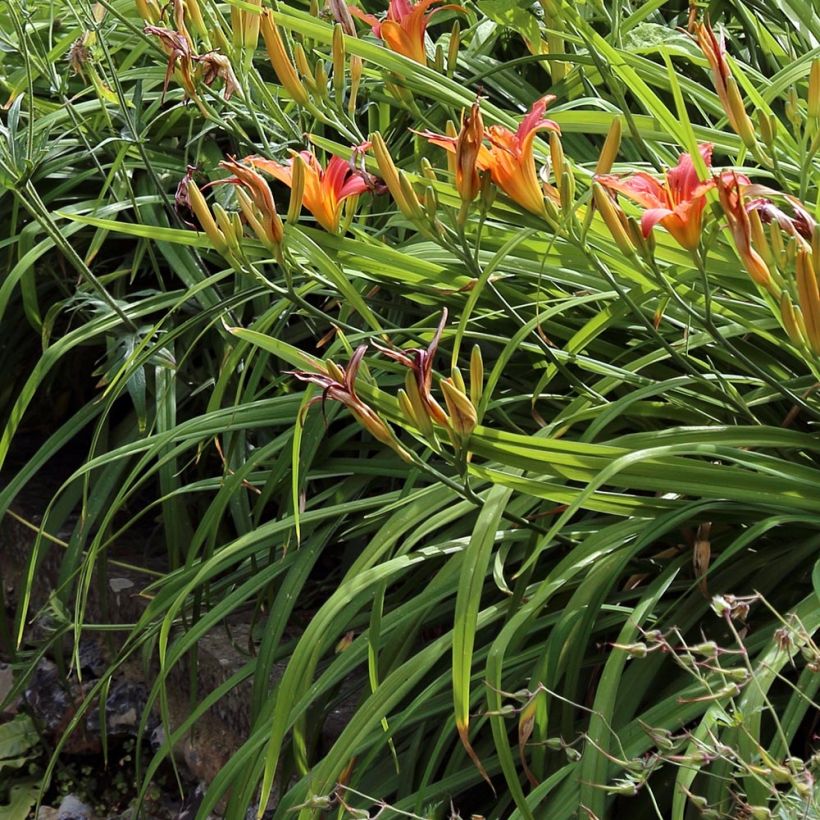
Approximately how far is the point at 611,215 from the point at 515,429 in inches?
22.7

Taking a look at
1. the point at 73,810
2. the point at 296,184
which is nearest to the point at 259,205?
the point at 296,184

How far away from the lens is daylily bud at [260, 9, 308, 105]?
135 cm

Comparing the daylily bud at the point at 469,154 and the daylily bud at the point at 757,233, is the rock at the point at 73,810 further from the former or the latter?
the daylily bud at the point at 757,233

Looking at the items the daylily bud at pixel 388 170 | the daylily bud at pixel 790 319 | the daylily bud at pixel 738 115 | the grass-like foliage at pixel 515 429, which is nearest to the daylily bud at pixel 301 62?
the grass-like foliage at pixel 515 429

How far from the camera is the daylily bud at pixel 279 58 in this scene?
Result: 1346mm

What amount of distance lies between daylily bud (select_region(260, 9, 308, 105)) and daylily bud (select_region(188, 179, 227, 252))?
0.19m

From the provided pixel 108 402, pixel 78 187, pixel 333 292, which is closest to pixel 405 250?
pixel 333 292

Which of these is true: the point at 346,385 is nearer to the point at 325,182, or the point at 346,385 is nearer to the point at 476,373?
the point at 476,373

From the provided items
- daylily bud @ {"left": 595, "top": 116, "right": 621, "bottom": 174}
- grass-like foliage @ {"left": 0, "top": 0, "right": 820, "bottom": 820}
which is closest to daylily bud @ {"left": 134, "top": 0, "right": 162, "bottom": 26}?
grass-like foliage @ {"left": 0, "top": 0, "right": 820, "bottom": 820}

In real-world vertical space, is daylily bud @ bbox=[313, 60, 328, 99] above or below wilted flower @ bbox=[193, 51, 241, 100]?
below

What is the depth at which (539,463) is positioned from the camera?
1275 mm

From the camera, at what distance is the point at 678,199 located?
1112 millimetres

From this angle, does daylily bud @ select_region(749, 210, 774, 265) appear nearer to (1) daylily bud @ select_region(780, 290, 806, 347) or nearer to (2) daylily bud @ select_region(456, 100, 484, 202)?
(1) daylily bud @ select_region(780, 290, 806, 347)

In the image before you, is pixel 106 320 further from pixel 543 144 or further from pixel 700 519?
pixel 700 519
